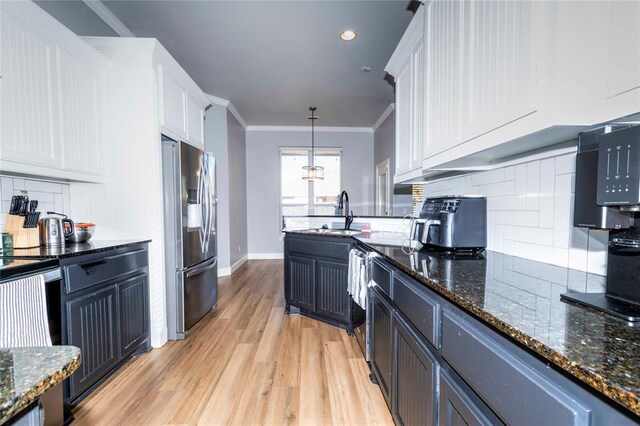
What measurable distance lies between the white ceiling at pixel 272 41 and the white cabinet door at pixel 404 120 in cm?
98

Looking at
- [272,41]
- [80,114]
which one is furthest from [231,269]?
[272,41]

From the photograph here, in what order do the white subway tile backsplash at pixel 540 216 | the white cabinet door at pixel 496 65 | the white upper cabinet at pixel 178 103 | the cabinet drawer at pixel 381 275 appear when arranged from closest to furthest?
the white cabinet door at pixel 496 65, the white subway tile backsplash at pixel 540 216, the cabinet drawer at pixel 381 275, the white upper cabinet at pixel 178 103

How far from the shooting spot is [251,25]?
2.87 meters

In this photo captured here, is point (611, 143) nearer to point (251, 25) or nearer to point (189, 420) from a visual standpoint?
point (189, 420)

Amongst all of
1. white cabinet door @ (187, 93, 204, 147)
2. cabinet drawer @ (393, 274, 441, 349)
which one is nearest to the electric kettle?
white cabinet door @ (187, 93, 204, 147)

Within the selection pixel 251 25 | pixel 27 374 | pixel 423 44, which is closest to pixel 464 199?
pixel 423 44

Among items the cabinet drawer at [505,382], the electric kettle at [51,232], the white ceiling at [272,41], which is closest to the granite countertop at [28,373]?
the cabinet drawer at [505,382]

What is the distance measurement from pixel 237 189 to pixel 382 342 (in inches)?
182

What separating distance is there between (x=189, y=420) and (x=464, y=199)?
195 cm

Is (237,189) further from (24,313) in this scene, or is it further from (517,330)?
(517,330)

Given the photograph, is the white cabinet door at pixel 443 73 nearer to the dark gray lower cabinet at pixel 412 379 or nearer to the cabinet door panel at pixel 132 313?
the dark gray lower cabinet at pixel 412 379

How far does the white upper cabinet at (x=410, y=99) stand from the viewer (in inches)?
72.7

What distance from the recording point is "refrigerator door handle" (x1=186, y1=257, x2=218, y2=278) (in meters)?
2.63

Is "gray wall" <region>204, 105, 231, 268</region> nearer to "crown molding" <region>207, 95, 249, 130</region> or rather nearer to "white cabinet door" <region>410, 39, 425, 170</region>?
→ "crown molding" <region>207, 95, 249, 130</region>
